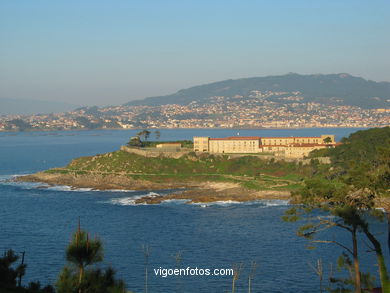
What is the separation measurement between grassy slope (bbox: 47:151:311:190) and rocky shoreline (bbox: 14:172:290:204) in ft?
3.52

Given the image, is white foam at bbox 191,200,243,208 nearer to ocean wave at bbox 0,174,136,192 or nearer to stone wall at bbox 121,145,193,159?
ocean wave at bbox 0,174,136,192

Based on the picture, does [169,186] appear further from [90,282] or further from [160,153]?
[90,282]

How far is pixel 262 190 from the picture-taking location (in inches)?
1754

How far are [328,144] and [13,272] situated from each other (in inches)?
1909

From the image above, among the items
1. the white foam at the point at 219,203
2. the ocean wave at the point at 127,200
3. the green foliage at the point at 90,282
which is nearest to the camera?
the green foliage at the point at 90,282

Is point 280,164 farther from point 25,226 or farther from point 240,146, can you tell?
point 25,226

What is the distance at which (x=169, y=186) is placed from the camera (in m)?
49.3

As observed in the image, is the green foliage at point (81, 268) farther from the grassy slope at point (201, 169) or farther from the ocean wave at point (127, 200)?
the grassy slope at point (201, 169)

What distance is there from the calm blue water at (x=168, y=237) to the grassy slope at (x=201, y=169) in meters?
7.03

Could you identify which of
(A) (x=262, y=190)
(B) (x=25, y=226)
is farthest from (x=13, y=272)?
(A) (x=262, y=190)

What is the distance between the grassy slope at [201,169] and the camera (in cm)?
4869

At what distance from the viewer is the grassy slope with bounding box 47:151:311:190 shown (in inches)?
1917

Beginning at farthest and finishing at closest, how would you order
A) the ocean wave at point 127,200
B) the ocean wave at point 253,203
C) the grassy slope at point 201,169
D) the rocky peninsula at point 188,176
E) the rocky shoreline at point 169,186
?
the grassy slope at point 201,169, the rocky peninsula at point 188,176, the rocky shoreline at point 169,186, the ocean wave at point 127,200, the ocean wave at point 253,203

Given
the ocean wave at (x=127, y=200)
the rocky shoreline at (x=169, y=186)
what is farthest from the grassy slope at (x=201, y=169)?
the ocean wave at (x=127, y=200)
